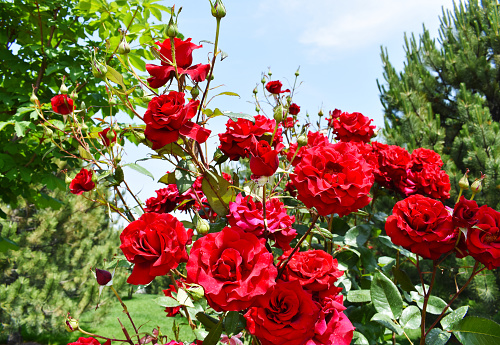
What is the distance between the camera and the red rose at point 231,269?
17.4 inches

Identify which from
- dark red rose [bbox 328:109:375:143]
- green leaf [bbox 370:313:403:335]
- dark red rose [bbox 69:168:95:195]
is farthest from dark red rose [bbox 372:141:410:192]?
dark red rose [bbox 69:168:95:195]

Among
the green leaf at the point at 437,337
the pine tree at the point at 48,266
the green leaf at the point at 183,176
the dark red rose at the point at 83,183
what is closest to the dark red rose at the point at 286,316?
the green leaf at the point at 183,176

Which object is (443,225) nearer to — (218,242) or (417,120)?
(218,242)

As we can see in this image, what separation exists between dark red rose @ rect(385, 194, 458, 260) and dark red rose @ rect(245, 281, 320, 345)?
31 cm

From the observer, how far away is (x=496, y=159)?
11.0 feet

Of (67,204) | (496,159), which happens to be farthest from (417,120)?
(67,204)

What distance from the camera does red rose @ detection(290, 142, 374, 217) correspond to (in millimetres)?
509

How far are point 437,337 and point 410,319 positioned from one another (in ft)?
0.22

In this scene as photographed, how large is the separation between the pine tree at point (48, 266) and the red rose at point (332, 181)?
4.77 meters

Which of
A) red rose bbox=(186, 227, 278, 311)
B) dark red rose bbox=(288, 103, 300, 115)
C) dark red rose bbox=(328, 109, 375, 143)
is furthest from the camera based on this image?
dark red rose bbox=(288, 103, 300, 115)

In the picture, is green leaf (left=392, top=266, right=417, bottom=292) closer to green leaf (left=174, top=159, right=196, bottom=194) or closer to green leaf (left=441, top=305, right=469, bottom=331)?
green leaf (left=441, top=305, right=469, bottom=331)

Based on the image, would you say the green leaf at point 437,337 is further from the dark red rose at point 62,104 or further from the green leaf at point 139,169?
the dark red rose at point 62,104

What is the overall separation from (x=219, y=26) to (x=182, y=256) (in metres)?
0.37

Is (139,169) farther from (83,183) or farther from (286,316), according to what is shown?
(286,316)
